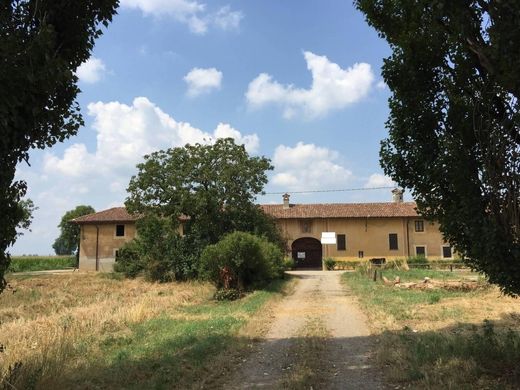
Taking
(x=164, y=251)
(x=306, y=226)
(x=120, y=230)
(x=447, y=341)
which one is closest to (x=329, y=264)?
(x=306, y=226)

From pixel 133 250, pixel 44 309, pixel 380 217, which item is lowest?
pixel 44 309

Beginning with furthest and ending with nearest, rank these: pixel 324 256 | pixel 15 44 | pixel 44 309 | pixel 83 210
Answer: pixel 83 210
pixel 324 256
pixel 44 309
pixel 15 44

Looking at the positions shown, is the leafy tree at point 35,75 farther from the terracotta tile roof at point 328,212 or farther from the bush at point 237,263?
the terracotta tile roof at point 328,212

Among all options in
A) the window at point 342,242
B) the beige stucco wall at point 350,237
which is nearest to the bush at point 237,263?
the beige stucco wall at point 350,237

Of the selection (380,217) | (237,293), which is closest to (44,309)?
(237,293)

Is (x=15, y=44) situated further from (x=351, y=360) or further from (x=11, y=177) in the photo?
(x=351, y=360)

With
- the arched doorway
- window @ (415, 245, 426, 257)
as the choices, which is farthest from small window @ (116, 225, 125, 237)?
window @ (415, 245, 426, 257)

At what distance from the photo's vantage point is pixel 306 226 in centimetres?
5434

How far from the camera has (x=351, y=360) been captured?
29.6 feet

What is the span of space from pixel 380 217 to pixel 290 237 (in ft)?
32.1

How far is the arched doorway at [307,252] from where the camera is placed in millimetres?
54438

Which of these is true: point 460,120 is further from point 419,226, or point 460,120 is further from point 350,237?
point 419,226

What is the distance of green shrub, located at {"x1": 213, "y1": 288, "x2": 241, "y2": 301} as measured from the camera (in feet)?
70.9

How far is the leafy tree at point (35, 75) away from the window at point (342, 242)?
48.0 m
